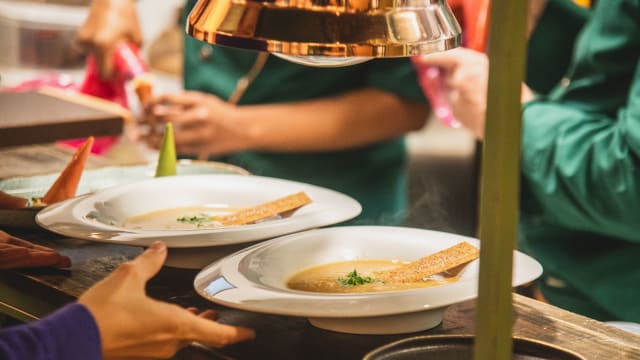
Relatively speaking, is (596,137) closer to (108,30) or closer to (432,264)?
(432,264)

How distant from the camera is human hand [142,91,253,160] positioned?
9.25 ft

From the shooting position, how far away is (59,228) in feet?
4.98

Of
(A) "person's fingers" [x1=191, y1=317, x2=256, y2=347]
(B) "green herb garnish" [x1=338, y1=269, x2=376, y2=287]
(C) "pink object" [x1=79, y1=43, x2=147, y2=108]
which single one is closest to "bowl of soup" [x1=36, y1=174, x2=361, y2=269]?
(B) "green herb garnish" [x1=338, y1=269, x2=376, y2=287]

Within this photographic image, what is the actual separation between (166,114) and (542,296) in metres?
1.11

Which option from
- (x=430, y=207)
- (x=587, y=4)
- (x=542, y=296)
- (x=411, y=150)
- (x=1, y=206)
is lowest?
(x=411, y=150)

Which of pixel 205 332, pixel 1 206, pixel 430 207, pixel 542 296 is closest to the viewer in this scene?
pixel 205 332

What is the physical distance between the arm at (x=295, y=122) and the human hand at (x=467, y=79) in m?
0.44

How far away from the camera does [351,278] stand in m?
1.40

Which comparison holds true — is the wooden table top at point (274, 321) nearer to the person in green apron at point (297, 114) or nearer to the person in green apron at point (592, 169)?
the person in green apron at point (592, 169)

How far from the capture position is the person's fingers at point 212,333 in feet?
3.90

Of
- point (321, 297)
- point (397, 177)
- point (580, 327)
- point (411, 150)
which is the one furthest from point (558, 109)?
point (411, 150)

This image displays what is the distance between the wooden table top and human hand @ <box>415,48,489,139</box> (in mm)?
996

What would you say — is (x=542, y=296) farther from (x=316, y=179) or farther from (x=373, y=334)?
(x=373, y=334)

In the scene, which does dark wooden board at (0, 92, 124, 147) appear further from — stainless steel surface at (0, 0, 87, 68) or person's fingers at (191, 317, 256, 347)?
stainless steel surface at (0, 0, 87, 68)
